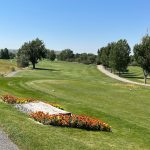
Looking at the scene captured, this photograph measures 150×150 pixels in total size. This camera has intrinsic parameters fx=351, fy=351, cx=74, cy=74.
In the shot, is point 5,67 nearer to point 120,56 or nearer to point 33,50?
point 33,50

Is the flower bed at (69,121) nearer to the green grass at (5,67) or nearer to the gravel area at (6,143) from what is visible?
the gravel area at (6,143)

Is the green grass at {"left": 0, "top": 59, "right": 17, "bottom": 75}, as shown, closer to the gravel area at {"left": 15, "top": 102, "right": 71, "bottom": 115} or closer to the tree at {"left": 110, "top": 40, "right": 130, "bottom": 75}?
the tree at {"left": 110, "top": 40, "right": 130, "bottom": 75}

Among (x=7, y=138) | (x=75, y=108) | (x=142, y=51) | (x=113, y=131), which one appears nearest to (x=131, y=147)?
(x=113, y=131)

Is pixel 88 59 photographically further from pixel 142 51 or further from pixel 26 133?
pixel 26 133

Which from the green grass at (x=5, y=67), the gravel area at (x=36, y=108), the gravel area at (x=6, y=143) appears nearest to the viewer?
the gravel area at (x=6, y=143)

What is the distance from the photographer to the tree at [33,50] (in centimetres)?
11425

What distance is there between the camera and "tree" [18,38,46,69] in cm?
11425

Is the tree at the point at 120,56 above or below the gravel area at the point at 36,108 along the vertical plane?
above

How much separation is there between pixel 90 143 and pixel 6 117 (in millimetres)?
4252

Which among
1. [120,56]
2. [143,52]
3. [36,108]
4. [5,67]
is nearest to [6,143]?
[36,108]

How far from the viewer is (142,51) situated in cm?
6512

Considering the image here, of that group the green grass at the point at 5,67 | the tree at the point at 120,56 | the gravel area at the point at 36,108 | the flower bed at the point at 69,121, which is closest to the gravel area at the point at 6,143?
the flower bed at the point at 69,121

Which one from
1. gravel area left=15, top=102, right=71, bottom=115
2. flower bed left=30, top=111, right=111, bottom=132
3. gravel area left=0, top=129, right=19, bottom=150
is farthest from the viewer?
gravel area left=15, top=102, right=71, bottom=115

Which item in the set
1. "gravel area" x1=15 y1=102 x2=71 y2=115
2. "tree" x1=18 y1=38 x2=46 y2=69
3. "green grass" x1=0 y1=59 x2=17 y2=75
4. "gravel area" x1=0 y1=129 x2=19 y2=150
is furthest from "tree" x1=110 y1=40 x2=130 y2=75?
"gravel area" x1=0 y1=129 x2=19 y2=150
